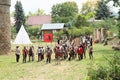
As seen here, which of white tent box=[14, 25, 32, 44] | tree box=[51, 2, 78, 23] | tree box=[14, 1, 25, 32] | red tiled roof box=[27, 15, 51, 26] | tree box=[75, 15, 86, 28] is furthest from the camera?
red tiled roof box=[27, 15, 51, 26]

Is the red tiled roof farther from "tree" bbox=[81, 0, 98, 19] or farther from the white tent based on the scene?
the white tent

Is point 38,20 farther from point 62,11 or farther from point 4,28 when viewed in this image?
point 4,28

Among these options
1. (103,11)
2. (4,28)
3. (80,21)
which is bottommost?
(4,28)

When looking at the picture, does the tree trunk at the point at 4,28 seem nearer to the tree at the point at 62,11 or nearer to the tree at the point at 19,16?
the tree at the point at 19,16

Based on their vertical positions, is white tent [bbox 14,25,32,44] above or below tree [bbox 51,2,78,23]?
below

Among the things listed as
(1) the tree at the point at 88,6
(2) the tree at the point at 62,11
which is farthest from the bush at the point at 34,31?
(1) the tree at the point at 88,6

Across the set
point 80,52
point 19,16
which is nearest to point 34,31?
point 19,16

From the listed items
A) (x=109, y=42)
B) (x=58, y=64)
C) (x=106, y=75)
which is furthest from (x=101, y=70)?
(x=109, y=42)

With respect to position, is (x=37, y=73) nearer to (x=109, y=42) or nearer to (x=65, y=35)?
(x=109, y=42)

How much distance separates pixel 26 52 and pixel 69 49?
337cm

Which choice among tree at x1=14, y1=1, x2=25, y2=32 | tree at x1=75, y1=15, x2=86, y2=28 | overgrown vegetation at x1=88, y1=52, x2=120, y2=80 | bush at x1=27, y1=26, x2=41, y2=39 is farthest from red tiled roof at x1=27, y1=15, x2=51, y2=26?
overgrown vegetation at x1=88, y1=52, x2=120, y2=80

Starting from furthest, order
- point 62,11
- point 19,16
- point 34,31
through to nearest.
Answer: point 62,11 < point 34,31 < point 19,16

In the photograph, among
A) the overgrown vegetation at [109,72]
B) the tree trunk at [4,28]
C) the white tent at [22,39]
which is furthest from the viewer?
the white tent at [22,39]

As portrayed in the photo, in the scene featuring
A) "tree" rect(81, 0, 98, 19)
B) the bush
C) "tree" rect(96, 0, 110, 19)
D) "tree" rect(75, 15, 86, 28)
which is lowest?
the bush
